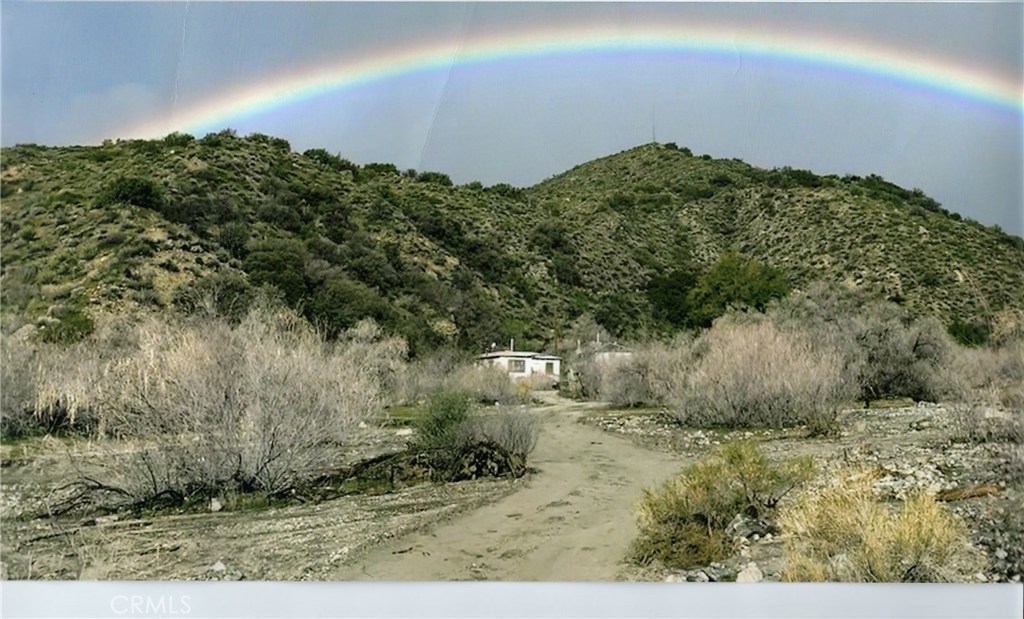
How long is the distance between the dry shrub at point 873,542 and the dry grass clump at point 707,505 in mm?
463

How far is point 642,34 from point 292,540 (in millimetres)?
5070

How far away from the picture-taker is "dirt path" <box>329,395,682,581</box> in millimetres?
5648

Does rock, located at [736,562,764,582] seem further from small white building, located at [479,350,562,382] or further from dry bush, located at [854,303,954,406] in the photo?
dry bush, located at [854,303,954,406]

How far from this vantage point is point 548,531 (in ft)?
20.8

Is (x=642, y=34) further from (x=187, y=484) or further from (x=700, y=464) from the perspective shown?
(x=187, y=484)

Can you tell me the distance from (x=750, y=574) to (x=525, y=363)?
511 cm

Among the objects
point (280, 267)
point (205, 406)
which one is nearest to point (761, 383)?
point (205, 406)

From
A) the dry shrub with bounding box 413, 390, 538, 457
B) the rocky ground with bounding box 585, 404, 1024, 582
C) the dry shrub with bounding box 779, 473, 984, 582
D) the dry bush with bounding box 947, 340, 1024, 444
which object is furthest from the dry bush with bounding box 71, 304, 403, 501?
the dry bush with bounding box 947, 340, 1024, 444

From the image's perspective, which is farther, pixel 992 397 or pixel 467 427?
pixel 467 427

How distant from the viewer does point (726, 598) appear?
5219mm

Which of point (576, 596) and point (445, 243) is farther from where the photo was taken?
point (445, 243)

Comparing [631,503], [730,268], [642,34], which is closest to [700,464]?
[631,503]

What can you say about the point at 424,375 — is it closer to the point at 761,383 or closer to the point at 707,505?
the point at 761,383

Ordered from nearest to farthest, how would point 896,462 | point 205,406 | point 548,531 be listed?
point 548,531, point 896,462, point 205,406
